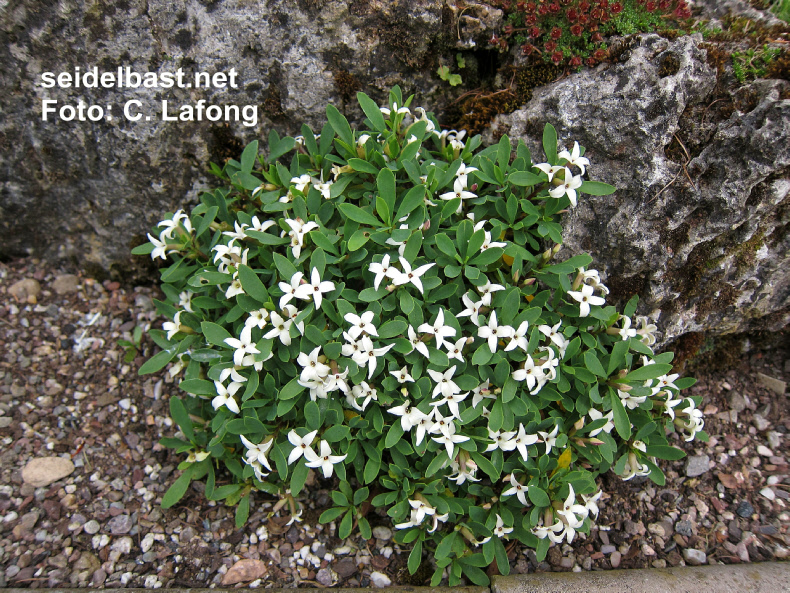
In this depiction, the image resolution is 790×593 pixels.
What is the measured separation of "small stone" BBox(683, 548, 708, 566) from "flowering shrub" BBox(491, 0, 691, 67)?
3.24 metres

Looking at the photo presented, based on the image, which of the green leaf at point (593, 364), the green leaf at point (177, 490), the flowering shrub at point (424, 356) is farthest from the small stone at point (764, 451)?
the green leaf at point (177, 490)

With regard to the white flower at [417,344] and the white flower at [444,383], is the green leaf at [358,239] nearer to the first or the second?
the white flower at [417,344]

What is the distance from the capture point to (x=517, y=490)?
307cm

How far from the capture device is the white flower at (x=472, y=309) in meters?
3.02

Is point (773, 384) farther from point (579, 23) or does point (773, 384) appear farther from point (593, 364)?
point (579, 23)

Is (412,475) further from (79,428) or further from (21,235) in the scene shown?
(21,235)

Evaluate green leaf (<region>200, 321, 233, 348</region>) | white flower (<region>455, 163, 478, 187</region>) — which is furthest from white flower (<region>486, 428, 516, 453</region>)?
green leaf (<region>200, 321, 233, 348</region>)

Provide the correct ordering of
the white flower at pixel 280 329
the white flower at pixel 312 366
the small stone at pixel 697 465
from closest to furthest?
the white flower at pixel 312 366, the white flower at pixel 280 329, the small stone at pixel 697 465

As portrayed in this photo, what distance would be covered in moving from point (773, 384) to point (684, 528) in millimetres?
1435

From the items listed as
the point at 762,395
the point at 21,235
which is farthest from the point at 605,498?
the point at 21,235

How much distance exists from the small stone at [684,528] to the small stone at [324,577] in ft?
7.47

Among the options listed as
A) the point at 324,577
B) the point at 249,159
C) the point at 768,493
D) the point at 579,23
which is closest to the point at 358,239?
the point at 249,159

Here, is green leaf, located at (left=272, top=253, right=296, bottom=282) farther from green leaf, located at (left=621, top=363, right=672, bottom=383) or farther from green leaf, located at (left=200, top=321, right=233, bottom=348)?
green leaf, located at (left=621, top=363, right=672, bottom=383)

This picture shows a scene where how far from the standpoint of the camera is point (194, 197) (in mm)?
4098
